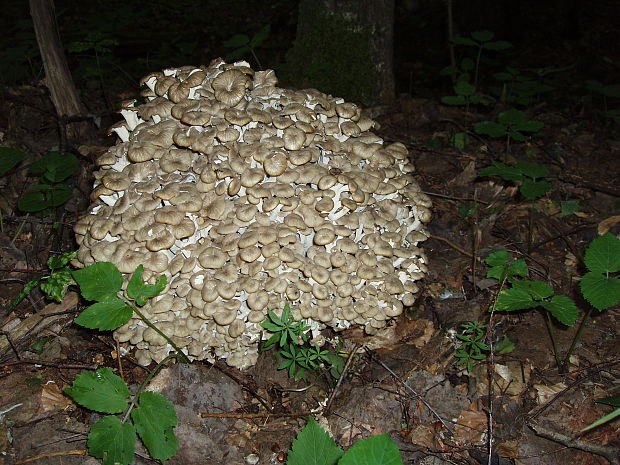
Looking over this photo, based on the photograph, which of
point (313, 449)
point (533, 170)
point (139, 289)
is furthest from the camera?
point (533, 170)

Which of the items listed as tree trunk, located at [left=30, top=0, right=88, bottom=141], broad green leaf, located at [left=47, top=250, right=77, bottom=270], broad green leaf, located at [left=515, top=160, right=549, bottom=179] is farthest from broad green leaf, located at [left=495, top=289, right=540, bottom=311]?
tree trunk, located at [left=30, top=0, right=88, bottom=141]

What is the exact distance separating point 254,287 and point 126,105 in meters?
2.21

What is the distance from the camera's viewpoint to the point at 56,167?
17.8ft

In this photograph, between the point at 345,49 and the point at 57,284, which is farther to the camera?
the point at 345,49

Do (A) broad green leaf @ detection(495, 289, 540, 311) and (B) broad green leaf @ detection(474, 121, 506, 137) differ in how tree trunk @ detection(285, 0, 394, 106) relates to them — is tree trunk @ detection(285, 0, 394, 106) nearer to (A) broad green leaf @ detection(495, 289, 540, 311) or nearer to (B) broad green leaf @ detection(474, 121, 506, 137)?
(B) broad green leaf @ detection(474, 121, 506, 137)

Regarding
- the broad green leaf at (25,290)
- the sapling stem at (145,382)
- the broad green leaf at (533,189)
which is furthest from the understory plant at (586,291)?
the broad green leaf at (25,290)

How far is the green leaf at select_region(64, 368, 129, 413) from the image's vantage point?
11.2 ft

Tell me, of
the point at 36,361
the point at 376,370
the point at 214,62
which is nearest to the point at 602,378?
the point at 376,370

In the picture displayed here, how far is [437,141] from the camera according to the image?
7.69 metres

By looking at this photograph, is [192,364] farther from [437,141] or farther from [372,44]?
[372,44]

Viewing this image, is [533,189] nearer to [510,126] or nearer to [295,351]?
[510,126]

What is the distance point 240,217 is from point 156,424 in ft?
5.58

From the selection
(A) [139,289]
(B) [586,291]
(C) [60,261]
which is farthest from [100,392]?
(B) [586,291]

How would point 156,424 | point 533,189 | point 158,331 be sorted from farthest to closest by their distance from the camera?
1. point 533,189
2. point 158,331
3. point 156,424
